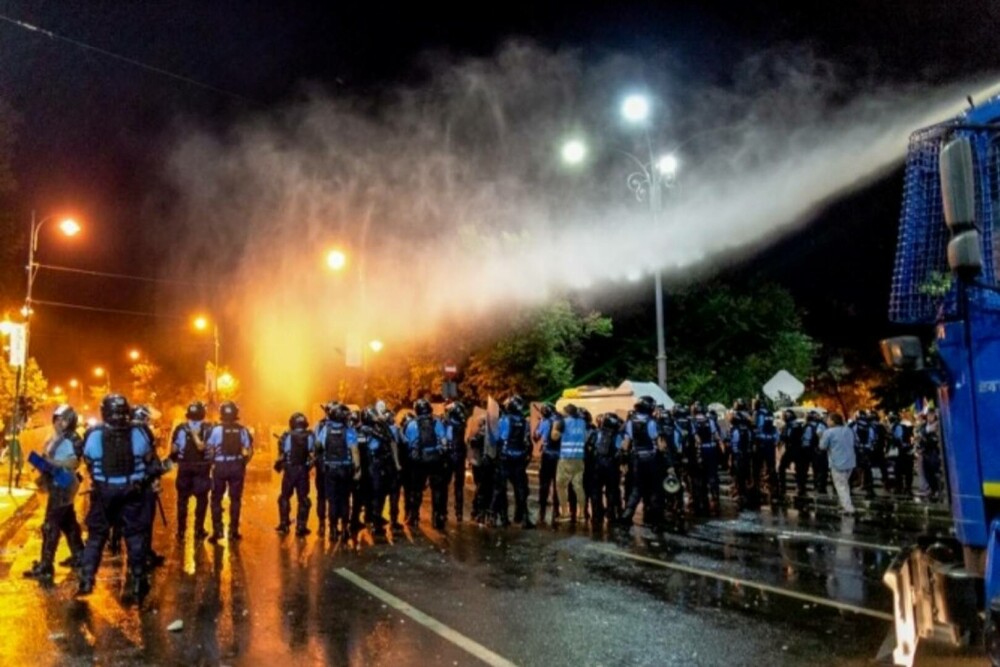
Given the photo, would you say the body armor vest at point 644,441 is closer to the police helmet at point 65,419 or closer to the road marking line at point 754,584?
the road marking line at point 754,584

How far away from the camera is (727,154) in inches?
835

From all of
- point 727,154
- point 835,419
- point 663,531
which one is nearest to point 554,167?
point 727,154

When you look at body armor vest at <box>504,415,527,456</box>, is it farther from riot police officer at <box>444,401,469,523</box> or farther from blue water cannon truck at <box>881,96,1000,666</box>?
blue water cannon truck at <box>881,96,1000,666</box>

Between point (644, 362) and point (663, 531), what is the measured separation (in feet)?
53.8

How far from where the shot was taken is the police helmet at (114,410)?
7809mm

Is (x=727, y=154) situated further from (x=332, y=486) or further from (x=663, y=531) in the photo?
(x=332, y=486)

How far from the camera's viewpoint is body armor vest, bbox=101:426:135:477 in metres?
7.73

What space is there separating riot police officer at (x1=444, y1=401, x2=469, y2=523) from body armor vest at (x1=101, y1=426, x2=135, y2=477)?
17.1 ft

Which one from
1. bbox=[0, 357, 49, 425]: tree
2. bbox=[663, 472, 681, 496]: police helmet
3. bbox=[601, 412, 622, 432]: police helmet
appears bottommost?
bbox=[663, 472, 681, 496]: police helmet

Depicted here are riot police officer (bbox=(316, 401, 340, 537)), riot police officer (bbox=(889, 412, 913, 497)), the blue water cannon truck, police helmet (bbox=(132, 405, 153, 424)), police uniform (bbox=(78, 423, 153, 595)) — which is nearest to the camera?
the blue water cannon truck

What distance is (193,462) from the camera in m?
11.2

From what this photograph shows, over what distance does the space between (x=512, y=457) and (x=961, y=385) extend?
8211 mm

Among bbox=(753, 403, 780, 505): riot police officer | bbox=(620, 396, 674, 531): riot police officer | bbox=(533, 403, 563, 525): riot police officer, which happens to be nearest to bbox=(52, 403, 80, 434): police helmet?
bbox=(533, 403, 563, 525): riot police officer

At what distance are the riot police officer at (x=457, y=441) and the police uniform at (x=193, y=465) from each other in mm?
3394
